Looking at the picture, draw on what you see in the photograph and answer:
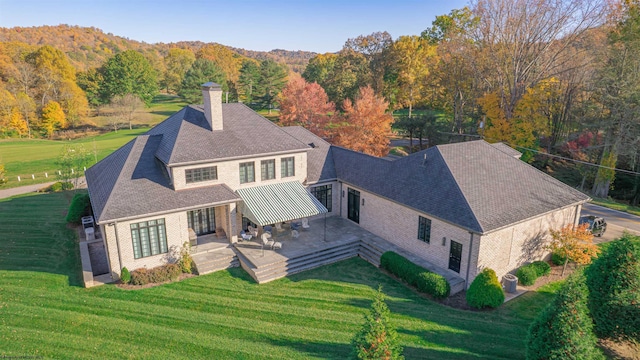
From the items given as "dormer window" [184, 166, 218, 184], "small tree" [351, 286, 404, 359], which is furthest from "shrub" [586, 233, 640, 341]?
"dormer window" [184, 166, 218, 184]

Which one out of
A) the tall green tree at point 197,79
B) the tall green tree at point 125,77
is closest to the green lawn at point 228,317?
the tall green tree at point 197,79

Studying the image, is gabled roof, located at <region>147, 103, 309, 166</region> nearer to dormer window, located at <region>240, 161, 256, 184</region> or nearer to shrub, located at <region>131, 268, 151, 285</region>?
dormer window, located at <region>240, 161, 256, 184</region>

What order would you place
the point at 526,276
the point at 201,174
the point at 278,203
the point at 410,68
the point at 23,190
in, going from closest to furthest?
the point at 526,276 < the point at 201,174 < the point at 278,203 < the point at 23,190 < the point at 410,68

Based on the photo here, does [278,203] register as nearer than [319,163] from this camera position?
Yes

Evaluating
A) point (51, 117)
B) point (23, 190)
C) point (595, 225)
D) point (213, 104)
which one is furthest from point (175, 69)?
point (595, 225)

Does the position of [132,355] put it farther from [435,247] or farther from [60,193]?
[60,193]

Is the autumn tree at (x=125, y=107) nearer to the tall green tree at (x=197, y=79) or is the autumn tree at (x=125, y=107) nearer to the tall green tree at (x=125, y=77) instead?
the tall green tree at (x=197, y=79)

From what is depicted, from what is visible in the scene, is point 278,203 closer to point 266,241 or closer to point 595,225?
point 266,241
